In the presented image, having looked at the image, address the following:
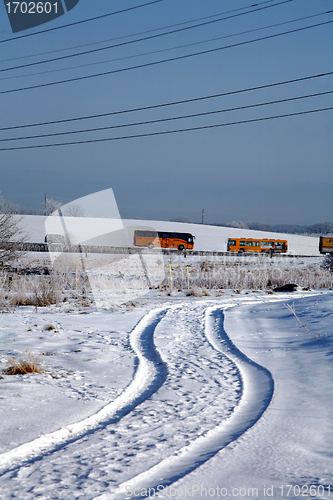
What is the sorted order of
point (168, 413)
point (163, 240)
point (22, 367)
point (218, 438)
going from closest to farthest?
point (218, 438)
point (168, 413)
point (22, 367)
point (163, 240)

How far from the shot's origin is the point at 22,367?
5117 mm

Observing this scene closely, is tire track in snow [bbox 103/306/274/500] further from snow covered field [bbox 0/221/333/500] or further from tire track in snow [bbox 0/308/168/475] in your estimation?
tire track in snow [bbox 0/308/168/475]

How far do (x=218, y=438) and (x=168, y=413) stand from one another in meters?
0.75

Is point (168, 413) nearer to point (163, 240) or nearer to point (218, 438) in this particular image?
point (218, 438)

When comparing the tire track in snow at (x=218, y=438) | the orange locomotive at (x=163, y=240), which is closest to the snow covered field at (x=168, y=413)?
the tire track in snow at (x=218, y=438)

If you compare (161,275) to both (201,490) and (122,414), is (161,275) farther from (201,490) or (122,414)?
(201,490)

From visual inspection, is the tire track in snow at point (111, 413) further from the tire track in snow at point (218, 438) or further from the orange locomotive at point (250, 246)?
the orange locomotive at point (250, 246)

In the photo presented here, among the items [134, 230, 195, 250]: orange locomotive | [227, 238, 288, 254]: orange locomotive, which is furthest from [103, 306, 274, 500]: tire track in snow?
[227, 238, 288, 254]: orange locomotive

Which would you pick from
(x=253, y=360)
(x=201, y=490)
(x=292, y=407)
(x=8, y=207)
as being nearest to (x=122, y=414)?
(x=201, y=490)

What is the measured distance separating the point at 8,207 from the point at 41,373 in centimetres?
1427

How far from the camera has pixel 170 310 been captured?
11336 mm

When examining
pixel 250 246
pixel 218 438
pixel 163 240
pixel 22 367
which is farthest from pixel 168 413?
pixel 250 246

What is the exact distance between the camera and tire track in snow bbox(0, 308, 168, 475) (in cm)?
293

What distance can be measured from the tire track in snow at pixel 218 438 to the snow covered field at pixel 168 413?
0.04 ft
